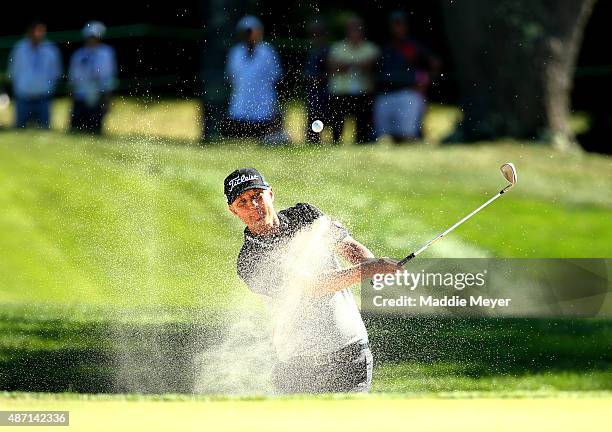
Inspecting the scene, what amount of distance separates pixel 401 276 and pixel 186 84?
977 centimetres

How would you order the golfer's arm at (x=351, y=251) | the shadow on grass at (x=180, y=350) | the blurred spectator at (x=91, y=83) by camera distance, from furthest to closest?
the blurred spectator at (x=91, y=83)
the shadow on grass at (x=180, y=350)
the golfer's arm at (x=351, y=251)

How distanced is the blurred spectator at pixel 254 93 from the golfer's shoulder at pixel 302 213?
427 cm

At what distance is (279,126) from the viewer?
12.6 m

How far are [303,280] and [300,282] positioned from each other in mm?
22

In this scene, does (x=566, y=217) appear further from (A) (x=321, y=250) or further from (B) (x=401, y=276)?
(A) (x=321, y=250)

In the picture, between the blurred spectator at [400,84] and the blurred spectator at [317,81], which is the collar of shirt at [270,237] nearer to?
the blurred spectator at [317,81]

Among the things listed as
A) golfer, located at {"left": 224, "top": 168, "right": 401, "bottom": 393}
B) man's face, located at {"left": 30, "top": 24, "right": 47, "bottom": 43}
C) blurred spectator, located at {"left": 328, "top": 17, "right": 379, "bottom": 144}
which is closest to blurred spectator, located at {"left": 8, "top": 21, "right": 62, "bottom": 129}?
man's face, located at {"left": 30, "top": 24, "right": 47, "bottom": 43}

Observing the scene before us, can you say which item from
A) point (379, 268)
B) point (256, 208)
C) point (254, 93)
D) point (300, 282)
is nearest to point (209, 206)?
point (254, 93)

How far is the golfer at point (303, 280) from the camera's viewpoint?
769 centimetres

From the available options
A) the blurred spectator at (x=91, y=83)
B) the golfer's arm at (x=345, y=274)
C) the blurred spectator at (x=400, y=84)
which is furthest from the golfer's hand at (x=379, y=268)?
the blurred spectator at (x=91, y=83)

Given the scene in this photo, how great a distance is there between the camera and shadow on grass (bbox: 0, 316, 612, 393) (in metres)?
8.55

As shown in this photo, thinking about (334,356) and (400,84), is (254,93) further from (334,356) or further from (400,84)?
(334,356)

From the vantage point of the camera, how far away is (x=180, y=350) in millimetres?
8656

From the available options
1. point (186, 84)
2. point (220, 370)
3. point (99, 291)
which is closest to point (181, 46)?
point (186, 84)
